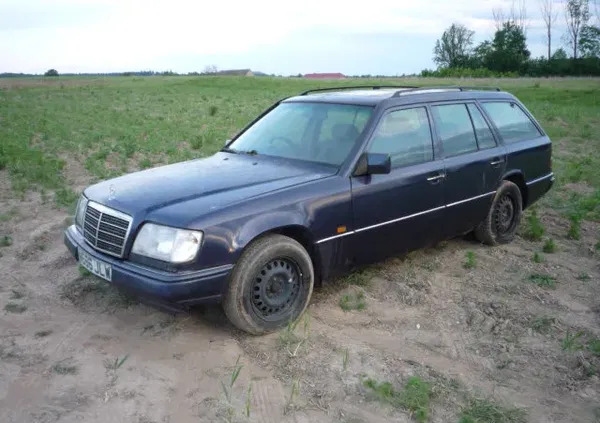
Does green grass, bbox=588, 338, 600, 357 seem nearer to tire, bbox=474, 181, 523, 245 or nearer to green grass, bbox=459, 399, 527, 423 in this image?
green grass, bbox=459, 399, 527, 423

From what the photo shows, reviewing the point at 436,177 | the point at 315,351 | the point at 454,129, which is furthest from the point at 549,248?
the point at 315,351

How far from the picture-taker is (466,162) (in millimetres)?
5523

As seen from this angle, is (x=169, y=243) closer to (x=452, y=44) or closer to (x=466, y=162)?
(x=466, y=162)

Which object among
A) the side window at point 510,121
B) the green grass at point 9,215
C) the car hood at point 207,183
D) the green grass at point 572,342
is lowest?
the green grass at point 572,342

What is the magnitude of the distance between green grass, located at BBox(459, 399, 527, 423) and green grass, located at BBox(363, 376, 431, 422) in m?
0.21

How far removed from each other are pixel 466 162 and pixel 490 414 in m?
2.77

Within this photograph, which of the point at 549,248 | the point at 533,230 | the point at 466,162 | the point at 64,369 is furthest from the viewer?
the point at 533,230

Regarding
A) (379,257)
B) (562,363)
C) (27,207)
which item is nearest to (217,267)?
(379,257)

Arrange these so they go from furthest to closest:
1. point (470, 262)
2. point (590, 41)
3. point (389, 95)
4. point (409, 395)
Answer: point (590, 41) < point (470, 262) < point (389, 95) < point (409, 395)

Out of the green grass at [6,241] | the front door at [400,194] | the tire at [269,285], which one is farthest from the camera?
the green grass at [6,241]

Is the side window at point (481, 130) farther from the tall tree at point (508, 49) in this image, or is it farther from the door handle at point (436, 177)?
the tall tree at point (508, 49)

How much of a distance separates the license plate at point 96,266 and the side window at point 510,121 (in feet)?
13.1

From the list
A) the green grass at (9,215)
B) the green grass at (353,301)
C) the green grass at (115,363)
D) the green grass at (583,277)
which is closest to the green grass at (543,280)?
the green grass at (583,277)

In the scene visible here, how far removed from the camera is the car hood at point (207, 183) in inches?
160
